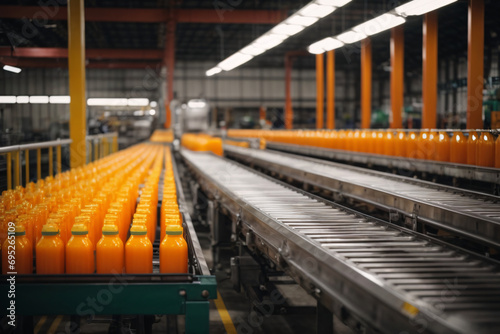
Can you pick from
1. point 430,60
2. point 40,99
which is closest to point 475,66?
point 430,60

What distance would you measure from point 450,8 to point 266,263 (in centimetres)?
1465

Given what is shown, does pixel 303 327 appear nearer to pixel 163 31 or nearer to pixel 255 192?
pixel 255 192

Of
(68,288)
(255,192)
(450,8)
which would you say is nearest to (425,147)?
(255,192)

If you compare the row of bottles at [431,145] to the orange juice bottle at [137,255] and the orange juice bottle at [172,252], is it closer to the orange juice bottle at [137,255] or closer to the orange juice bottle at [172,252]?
the orange juice bottle at [172,252]

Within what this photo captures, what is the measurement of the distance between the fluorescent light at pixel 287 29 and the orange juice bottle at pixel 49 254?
7491 millimetres

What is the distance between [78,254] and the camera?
2.46m

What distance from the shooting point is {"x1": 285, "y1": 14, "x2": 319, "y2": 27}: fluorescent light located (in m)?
8.50

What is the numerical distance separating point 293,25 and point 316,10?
1.43 m

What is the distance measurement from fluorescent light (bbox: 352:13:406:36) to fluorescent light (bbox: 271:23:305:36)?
42.9 inches

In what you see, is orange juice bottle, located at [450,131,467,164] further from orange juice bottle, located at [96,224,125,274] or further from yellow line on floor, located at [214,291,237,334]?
orange juice bottle, located at [96,224,125,274]

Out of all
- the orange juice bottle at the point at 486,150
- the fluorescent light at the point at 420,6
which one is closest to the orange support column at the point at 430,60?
the fluorescent light at the point at 420,6

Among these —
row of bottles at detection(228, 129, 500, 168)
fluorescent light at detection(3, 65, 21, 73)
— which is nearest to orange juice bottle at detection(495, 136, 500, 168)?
row of bottles at detection(228, 129, 500, 168)

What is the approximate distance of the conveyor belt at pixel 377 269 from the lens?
2.12 metres

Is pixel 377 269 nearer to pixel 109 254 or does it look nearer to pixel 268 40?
pixel 109 254
